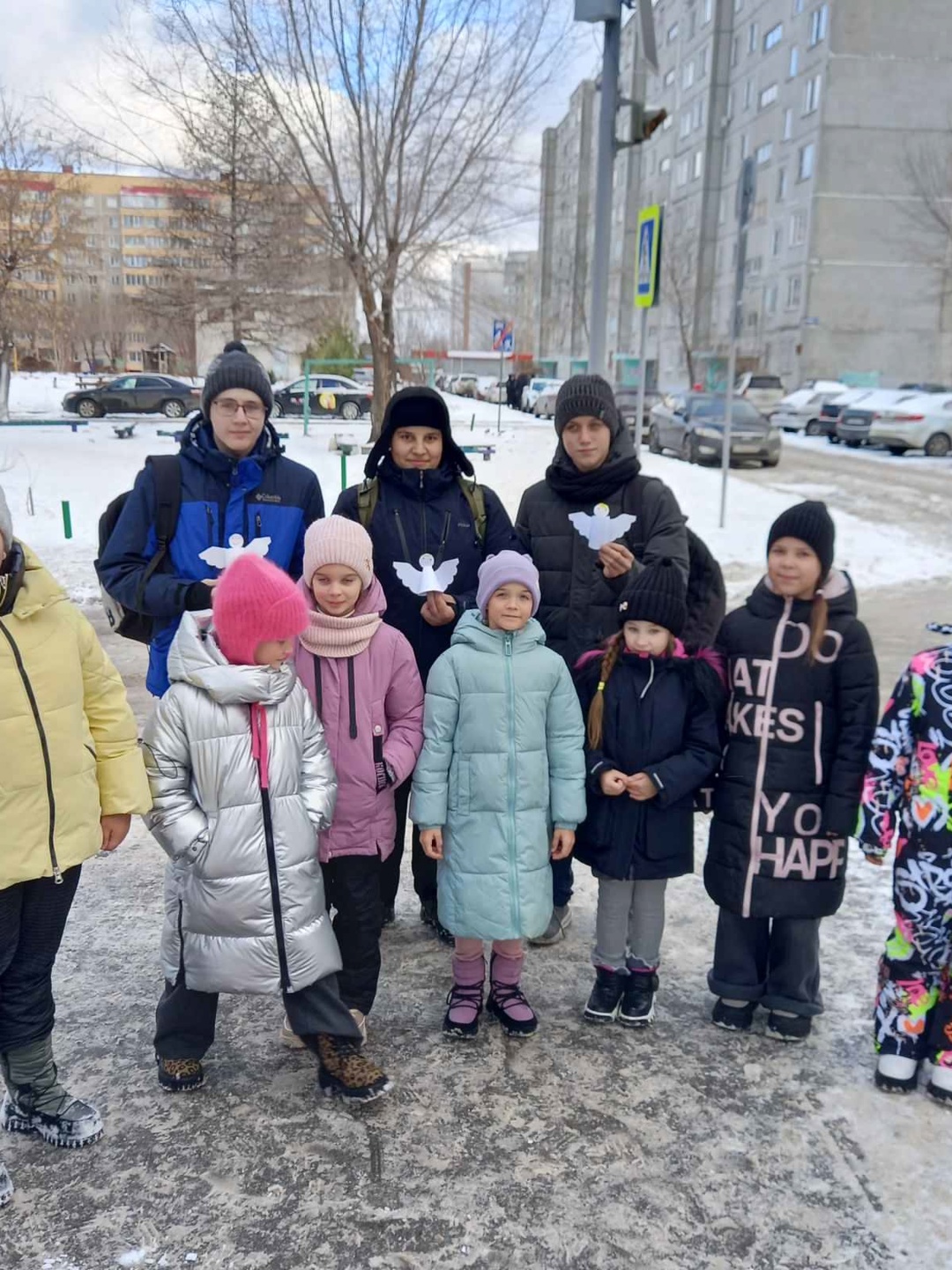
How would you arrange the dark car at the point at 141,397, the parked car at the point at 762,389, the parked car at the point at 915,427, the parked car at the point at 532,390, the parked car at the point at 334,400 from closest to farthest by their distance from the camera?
1. the parked car at the point at 915,427
2. the dark car at the point at 141,397
3. the parked car at the point at 334,400
4. the parked car at the point at 532,390
5. the parked car at the point at 762,389

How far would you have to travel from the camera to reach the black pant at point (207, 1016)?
9.30 ft

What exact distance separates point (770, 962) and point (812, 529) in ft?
4.77

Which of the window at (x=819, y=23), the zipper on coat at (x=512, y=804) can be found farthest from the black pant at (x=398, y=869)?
the window at (x=819, y=23)

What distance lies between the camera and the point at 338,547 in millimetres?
2947

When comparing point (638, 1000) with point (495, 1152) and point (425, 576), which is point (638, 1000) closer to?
point (495, 1152)

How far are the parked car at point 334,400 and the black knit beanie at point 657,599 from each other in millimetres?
28951

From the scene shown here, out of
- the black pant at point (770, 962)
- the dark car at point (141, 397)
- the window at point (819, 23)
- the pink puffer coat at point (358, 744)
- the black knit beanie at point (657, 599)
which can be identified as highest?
the window at point (819, 23)

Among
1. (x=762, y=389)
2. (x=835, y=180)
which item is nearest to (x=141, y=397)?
(x=762, y=389)

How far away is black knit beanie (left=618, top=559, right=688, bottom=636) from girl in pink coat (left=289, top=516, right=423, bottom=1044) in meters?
0.79

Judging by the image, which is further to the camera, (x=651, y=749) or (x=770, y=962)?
(x=770, y=962)

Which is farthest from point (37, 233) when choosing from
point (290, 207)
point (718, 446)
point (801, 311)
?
point (801, 311)

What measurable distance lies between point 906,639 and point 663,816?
578 cm

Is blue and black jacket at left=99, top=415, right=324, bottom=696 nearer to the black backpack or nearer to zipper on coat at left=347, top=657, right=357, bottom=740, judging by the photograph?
the black backpack

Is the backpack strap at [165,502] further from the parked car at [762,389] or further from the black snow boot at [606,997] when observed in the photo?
the parked car at [762,389]
